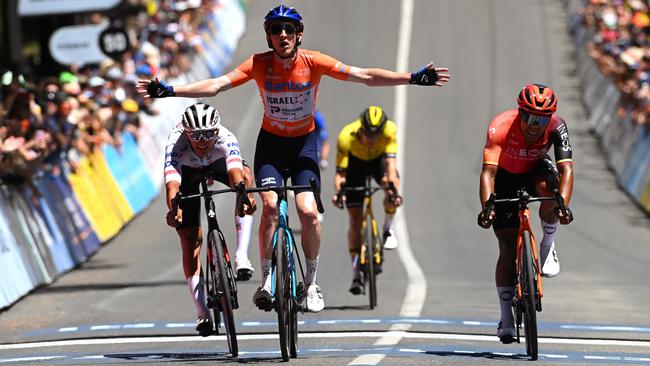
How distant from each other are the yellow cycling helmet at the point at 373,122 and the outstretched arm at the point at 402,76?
401 cm

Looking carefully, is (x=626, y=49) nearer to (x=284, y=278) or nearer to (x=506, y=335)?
(x=506, y=335)

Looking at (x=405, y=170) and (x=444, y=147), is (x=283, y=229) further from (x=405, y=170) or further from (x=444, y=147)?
(x=444, y=147)

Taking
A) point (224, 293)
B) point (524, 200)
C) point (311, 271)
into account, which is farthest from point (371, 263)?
point (224, 293)

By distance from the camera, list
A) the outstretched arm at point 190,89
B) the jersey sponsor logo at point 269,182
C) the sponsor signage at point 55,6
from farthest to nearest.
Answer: the sponsor signage at point 55,6, the jersey sponsor logo at point 269,182, the outstretched arm at point 190,89

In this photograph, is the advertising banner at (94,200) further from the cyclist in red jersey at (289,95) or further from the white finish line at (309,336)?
the cyclist in red jersey at (289,95)

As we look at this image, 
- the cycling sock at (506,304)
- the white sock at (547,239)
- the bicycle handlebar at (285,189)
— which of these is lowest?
the cycling sock at (506,304)

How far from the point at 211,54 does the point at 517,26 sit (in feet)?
33.1

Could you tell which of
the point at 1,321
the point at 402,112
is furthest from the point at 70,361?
the point at 402,112

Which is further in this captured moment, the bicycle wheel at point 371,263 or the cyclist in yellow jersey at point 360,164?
the cyclist in yellow jersey at point 360,164

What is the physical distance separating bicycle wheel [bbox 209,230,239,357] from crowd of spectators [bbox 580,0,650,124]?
48.9ft

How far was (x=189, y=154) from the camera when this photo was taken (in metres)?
12.6

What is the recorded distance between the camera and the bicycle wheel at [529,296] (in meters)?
11.8

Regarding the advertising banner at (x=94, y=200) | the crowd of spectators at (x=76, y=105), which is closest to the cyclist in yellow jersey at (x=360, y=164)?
the crowd of spectators at (x=76, y=105)

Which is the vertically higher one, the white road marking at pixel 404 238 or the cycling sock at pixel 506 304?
the cycling sock at pixel 506 304
